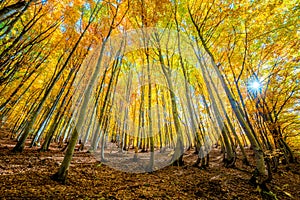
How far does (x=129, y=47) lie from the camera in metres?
10.5

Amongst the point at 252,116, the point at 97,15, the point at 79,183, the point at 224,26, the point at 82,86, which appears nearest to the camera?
the point at 79,183

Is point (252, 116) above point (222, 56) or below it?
below

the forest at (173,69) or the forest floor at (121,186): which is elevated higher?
the forest at (173,69)

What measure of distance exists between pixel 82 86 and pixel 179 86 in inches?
340

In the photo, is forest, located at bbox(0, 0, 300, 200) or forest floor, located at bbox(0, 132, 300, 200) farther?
forest, located at bbox(0, 0, 300, 200)

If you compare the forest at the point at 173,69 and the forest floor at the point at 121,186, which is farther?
the forest at the point at 173,69

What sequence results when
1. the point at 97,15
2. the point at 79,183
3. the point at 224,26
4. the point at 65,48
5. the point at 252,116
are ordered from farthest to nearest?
the point at 65,48, the point at 97,15, the point at 252,116, the point at 224,26, the point at 79,183

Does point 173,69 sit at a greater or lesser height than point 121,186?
greater

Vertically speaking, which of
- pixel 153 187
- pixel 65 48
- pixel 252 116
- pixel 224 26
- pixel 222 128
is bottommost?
pixel 153 187

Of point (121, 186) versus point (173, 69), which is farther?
point (173, 69)

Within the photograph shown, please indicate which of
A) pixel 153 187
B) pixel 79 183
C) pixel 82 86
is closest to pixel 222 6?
pixel 153 187

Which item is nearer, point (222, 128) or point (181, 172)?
point (181, 172)

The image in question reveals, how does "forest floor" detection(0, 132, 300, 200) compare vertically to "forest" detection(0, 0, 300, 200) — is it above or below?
below

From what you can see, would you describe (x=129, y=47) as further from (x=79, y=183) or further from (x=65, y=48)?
(x=79, y=183)
